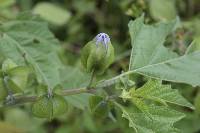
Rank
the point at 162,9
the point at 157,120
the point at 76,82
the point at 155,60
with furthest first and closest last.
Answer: the point at 162,9, the point at 76,82, the point at 155,60, the point at 157,120

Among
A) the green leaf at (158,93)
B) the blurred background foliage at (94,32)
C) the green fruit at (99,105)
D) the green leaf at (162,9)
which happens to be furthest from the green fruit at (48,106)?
the green leaf at (162,9)

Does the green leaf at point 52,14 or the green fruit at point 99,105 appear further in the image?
the green leaf at point 52,14

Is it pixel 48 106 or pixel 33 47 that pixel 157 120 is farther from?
pixel 33 47

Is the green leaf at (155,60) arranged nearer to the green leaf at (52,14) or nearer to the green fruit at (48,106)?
the green fruit at (48,106)

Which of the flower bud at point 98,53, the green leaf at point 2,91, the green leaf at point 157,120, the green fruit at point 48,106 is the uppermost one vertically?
the flower bud at point 98,53

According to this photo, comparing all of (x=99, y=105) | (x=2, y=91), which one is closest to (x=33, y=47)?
(x=2, y=91)

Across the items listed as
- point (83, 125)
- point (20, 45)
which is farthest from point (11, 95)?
point (83, 125)
